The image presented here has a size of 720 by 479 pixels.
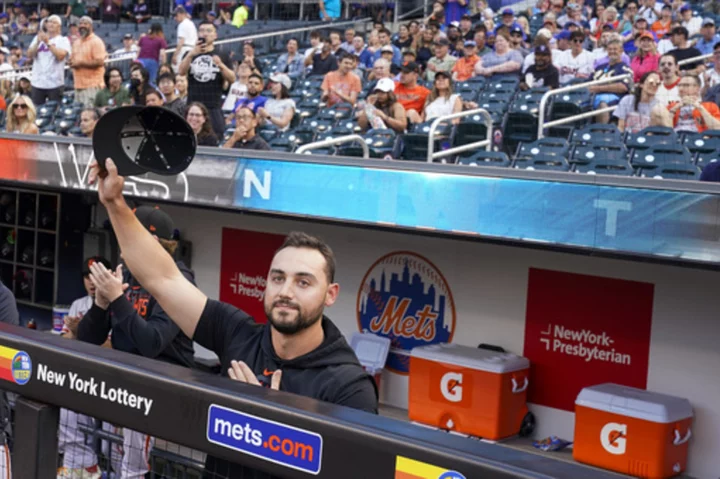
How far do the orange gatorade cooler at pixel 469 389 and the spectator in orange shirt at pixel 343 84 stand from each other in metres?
4.36

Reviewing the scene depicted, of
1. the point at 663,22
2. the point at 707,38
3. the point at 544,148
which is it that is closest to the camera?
the point at 544,148

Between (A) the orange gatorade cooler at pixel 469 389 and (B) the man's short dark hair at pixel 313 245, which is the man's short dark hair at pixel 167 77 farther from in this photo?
(B) the man's short dark hair at pixel 313 245

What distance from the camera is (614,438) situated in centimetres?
802

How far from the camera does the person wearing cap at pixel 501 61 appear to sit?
12.3m

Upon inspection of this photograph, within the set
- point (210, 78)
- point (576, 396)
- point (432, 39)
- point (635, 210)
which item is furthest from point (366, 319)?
point (432, 39)

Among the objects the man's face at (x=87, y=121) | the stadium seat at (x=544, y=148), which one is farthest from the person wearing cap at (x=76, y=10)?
the stadium seat at (x=544, y=148)

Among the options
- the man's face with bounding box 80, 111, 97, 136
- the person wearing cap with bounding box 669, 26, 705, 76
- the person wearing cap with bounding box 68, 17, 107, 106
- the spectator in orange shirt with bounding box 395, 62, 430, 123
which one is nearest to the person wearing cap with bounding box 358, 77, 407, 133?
the spectator in orange shirt with bounding box 395, 62, 430, 123

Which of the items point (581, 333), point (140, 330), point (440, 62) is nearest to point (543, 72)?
point (440, 62)

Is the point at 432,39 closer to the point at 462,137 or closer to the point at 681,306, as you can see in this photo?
the point at 462,137

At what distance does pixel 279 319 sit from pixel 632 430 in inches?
230

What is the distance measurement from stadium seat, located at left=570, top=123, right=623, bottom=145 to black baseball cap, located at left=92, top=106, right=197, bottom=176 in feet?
22.6

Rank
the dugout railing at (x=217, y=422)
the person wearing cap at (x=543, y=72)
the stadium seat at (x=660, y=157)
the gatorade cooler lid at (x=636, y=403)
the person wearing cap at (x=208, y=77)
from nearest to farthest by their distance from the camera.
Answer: the dugout railing at (x=217, y=422) → the gatorade cooler lid at (x=636, y=403) → the stadium seat at (x=660, y=157) → the person wearing cap at (x=208, y=77) → the person wearing cap at (x=543, y=72)

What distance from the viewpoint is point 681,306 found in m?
8.09

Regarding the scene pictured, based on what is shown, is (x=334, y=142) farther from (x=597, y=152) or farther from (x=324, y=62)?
(x=324, y=62)
